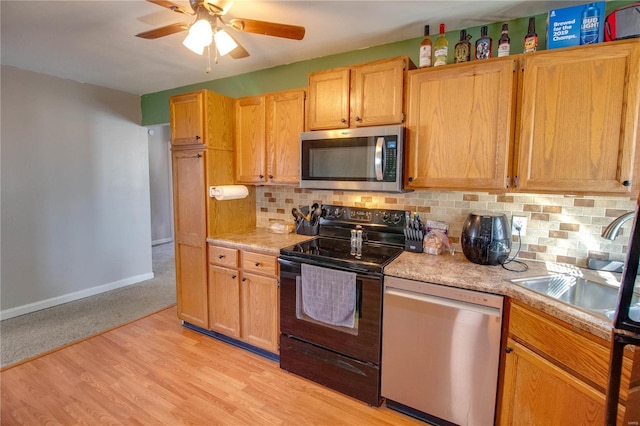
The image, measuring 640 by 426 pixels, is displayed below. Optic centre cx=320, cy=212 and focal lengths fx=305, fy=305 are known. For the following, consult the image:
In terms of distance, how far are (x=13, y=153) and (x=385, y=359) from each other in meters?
3.91

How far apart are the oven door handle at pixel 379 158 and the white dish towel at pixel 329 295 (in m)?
0.67

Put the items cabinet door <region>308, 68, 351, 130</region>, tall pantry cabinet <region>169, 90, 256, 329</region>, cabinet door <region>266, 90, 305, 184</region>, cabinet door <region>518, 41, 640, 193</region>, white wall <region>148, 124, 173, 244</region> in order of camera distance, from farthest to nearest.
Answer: white wall <region>148, 124, 173, 244</region> → tall pantry cabinet <region>169, 90, 256, 329</region> → cabinet door <region>266, 90, 305, 184</region> → cabinet door <region>308, 68, 351, 130</region> → cabinet door <region>518, 41, 640, 193</region>

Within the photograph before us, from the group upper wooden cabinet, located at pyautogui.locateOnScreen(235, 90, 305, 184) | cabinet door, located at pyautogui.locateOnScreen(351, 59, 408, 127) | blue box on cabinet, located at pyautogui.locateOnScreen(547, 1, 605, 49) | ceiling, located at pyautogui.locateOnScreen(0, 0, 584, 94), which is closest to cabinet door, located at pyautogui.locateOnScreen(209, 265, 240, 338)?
upper wooden cabinet, located at pyautogui.locateOnScreen(235, 90, 305, 184)

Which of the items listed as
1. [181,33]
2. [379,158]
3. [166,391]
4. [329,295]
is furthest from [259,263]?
[181,33]

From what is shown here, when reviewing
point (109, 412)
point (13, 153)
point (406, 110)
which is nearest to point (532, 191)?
point (406, 110)

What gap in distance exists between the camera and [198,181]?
8.73 feet

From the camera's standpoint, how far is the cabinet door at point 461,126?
177 cm

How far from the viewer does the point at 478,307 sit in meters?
1.58

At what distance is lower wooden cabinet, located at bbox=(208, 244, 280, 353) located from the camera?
7.72 ft

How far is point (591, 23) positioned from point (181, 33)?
2557mm

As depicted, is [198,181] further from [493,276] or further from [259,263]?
[493,276]

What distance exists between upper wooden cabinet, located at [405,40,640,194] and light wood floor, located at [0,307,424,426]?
1595 millimetres

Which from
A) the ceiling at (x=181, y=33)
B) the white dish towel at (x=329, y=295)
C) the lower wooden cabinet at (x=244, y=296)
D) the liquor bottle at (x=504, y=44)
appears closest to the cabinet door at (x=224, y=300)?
the lower wooden cabinet at (x=244, y=296)

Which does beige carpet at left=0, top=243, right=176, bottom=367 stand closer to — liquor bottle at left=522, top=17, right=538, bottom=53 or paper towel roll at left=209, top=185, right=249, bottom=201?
paper towel roll at left=209, top=185, right=249, bottom=201
